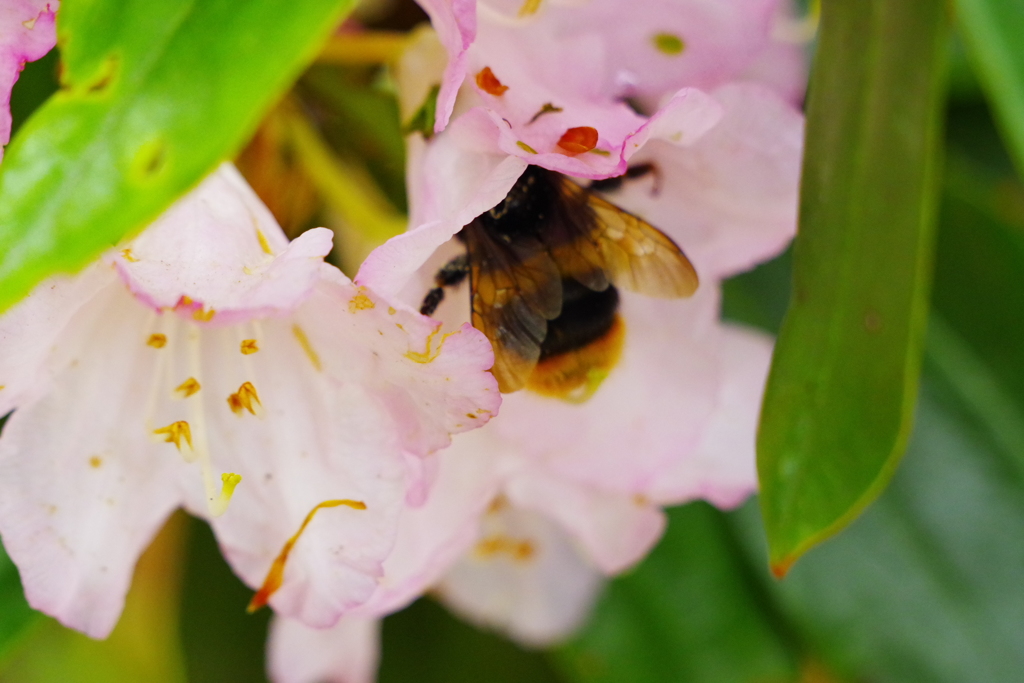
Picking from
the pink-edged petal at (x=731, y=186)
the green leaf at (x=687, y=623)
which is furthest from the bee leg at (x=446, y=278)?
the green leaf at (x=687, y=623)

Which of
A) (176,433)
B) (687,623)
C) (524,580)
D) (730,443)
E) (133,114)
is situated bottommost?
(687,623)

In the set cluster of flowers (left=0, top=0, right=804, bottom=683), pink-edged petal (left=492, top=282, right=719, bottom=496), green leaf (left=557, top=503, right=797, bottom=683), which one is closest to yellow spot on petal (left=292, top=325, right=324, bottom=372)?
cluster of flowers (left=0, top=0, right=804, bottom=683)

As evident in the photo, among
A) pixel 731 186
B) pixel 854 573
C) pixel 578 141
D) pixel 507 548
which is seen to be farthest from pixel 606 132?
pixel 854 573

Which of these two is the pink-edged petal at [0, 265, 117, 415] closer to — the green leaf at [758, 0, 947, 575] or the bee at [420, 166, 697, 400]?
the bee at [420, 166, 697, 400]

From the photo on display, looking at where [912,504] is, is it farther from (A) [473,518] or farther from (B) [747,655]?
(A) [473,518]

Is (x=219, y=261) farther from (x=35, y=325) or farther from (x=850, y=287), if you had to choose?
(x=850, y=287)

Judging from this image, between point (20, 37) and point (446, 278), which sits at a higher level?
point (20, 37)

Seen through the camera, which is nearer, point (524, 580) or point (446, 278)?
point (446, 278)
